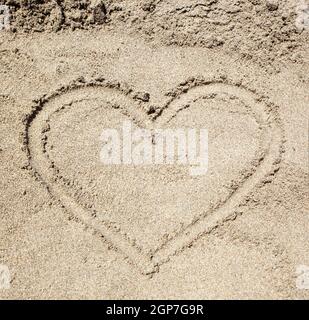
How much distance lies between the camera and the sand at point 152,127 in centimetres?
191

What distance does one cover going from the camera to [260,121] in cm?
196

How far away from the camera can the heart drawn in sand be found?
1.93 m

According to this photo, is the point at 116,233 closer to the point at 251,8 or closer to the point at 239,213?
the point at 239,213

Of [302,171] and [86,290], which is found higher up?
[302,171]

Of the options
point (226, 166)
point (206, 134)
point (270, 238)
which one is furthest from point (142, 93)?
point (270, 238)

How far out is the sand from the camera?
1.91 metres

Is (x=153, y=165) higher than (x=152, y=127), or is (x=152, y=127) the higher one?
(x=152, y=127)

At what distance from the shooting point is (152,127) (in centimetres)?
194

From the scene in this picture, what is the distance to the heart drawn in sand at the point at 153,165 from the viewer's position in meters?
1.93

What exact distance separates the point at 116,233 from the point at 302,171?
0.71 meters

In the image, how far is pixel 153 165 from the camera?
6.41 feet

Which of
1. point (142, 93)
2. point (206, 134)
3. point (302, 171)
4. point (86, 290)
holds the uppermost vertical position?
point (142, 93)

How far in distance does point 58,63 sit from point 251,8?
2.39ft

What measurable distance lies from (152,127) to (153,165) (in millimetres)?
138
